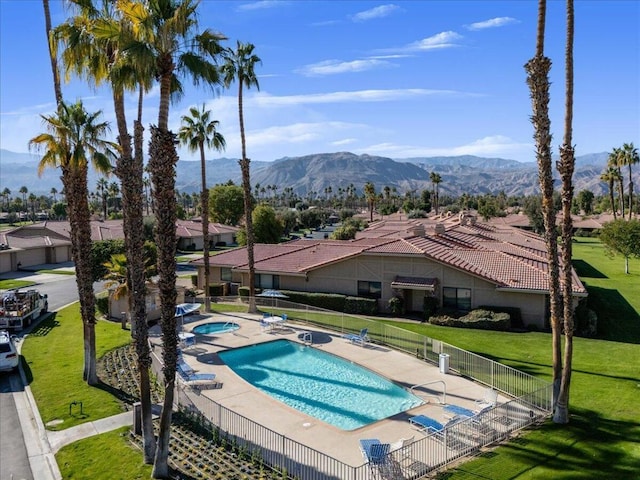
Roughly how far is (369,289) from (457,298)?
21.3 ft

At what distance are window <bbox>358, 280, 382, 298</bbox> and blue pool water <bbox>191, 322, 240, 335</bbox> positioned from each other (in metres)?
9.88

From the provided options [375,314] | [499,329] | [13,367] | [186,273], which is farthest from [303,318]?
[186,273]

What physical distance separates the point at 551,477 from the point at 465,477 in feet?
7.71

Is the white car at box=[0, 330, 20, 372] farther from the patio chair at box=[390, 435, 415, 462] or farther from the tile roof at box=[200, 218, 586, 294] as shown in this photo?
the tile roof at box=[200, 218, 586, 294]

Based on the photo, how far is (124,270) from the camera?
1201 inches

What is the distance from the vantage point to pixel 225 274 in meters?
43.8

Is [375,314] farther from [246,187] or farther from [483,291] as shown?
[246,187]

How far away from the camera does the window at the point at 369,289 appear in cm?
3691

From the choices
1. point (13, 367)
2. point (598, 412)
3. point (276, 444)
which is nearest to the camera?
point (276, 444)

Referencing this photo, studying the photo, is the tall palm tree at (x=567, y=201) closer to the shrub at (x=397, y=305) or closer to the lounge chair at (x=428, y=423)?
the lounge chair at (x=428, y=423)

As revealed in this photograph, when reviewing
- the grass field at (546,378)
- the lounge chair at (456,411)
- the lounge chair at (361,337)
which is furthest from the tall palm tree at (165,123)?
the lounge chair at (361,337)

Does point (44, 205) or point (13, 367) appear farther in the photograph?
point (44, 205)

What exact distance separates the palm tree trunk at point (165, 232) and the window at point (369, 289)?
79.0 ft

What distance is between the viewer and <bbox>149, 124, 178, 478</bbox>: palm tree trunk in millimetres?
13938
